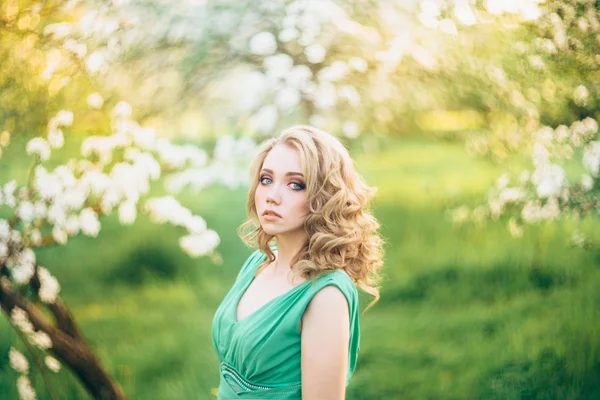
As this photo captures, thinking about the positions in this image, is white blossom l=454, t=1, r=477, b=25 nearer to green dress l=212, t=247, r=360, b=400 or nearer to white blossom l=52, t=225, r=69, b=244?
green dress l=212, t=247, r=360, b=400

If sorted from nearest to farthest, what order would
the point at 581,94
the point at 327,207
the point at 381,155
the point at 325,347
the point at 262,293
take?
the point at 325,347, the point at 327,207, the point at 262,293, the point at 581,94, the point at 381,155

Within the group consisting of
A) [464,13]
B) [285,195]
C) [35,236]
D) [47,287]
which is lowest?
[47,287]

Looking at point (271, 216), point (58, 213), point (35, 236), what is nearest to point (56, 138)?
point (58, 213)

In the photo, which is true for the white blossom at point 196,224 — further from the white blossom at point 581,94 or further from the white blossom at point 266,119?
the white blossom at point 581,94

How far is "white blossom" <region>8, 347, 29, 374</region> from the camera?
325 centimetres

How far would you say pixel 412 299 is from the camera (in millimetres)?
3064

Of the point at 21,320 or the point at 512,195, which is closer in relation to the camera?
the point at 512,195

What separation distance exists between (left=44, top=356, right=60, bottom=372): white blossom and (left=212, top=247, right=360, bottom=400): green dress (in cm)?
164

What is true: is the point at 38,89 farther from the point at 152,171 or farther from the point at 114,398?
the point at 114,398

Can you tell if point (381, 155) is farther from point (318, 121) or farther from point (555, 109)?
point (555, 109)

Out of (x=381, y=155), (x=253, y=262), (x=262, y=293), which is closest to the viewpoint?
(x=262, y=293)

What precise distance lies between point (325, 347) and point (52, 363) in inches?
78.0

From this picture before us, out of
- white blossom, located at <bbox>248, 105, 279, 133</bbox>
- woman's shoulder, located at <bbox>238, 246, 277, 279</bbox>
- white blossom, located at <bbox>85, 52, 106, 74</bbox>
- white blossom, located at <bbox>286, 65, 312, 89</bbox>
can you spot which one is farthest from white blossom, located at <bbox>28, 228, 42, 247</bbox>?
woman's shoulder, located at <bbox>238, 246, 277, 279</bbox>

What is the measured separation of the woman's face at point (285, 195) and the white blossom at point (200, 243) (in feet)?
4.48
